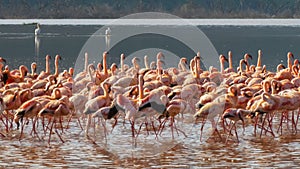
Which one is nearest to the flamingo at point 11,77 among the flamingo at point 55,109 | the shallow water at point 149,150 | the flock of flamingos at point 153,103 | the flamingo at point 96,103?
the flock of flamingos at point 153,103

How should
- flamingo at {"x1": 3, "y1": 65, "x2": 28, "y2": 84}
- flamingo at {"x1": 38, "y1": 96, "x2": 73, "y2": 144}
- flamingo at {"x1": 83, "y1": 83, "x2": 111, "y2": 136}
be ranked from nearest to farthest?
flamingo at {"x1": 38, "y1": 96, "x2": 73, "y2": 144}
flamingo at {"x1": 83, "y1": 83, "x2": 111, "y2": 136}
flamingo at {"x1": 3, "y1": 65, "x2": 28, "y2": 84}

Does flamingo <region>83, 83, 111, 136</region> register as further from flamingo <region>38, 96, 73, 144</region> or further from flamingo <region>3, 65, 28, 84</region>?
flamingo <region>3, 65, 28, 84</region>

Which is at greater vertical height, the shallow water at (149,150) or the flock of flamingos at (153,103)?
the flock of flamingos at (153,103)

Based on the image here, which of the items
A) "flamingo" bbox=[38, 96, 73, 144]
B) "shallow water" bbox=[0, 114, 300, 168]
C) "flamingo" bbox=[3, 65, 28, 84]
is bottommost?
"shallow water" bbox=[0, 114, 300, 168]

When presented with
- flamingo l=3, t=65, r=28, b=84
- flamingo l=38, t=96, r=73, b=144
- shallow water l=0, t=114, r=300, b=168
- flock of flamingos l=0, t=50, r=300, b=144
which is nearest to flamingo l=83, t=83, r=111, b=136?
flock of flamingos l=0, t=50, r=300, b=144

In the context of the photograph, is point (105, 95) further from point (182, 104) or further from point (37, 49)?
point (37, 49)

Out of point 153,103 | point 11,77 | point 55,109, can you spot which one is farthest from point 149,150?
point 11,77

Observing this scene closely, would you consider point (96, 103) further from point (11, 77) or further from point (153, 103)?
point (11, 77)

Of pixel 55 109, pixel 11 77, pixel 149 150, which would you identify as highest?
pixel 11 77

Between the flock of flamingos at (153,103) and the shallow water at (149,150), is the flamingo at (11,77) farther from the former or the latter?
the shallow water at (149,150)

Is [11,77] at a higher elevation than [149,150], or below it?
higher

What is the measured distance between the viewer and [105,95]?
13430 mm

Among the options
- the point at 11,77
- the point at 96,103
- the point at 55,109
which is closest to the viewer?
the point at 55,109

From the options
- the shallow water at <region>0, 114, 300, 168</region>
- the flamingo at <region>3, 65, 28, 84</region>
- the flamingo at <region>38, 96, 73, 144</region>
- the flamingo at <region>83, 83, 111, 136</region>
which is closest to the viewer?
the shallow water at <region>0, 114, 300, 168</region>
